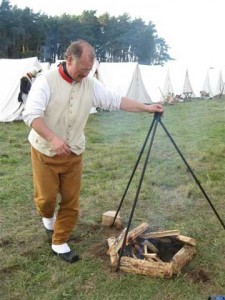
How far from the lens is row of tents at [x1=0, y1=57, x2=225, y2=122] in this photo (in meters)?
11.9

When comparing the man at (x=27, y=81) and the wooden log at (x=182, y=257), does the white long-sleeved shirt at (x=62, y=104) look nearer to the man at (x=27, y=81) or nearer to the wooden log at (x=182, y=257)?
the wooden log at (x=182, y=257)

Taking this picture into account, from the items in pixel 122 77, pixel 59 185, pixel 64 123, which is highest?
pixel 64 123

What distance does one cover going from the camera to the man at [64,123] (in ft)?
8.63

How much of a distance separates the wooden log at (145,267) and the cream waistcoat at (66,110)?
98 cm

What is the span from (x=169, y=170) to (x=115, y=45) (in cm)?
5727

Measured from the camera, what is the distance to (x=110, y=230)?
146 inches

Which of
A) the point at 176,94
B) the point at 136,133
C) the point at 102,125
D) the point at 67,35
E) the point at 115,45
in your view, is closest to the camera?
the point at 136,133

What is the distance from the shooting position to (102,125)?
1111 cm

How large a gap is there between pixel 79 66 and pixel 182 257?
1711mm

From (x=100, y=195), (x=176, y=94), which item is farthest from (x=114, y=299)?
(x=176, y=94)

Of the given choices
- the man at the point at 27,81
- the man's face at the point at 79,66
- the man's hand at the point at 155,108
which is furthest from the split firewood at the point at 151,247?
the man at the point at 27,81

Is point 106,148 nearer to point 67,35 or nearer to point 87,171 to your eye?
point 87,171

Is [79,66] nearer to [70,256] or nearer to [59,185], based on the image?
[59,185]

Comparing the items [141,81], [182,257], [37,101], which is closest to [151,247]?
[182,257]
